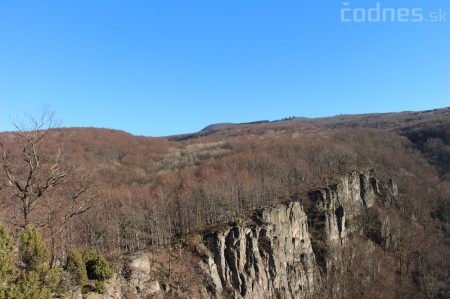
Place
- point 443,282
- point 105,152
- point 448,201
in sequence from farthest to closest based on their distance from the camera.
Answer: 1. point 105,152
2. point 448,201
3. point 443,282

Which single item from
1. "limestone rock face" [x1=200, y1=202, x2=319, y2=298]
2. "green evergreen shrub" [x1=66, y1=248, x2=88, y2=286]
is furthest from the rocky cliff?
"green evergreen shrub" [x1=66, y1=248, x2=88, y2=286]

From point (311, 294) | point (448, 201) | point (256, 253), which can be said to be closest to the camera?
point (256, 253)

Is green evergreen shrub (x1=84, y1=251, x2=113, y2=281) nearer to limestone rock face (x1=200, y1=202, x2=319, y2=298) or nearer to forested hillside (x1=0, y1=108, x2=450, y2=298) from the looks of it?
forested hillside (x1=0, y1=108, x2=450, y2=298)

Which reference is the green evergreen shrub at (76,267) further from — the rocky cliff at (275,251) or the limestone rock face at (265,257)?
the limestone rock face at (265,257)

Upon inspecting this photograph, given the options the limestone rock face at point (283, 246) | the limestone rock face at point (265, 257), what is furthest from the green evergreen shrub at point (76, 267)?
the limestone rock face at point (265, 257)

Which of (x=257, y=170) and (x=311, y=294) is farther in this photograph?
(x=257, y=170)

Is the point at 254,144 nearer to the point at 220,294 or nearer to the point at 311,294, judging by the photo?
the point at 311,294

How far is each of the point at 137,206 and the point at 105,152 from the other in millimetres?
86109

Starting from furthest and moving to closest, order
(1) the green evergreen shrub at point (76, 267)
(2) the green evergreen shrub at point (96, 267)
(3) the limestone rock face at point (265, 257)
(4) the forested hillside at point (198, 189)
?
(3) the limestone rock face at point (265, 257) → (4) the forested hillside at point (198, 189) → (2) the green evergreen shrub at point (96, 267) → (1) the green evergreen shrub at point (76, 267)

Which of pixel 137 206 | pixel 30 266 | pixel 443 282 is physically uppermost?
pixel 30 266

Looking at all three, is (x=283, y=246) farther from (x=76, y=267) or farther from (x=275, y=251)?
(x=76, y=267)

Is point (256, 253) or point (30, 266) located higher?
point (30, 266)

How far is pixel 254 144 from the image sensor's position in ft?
518

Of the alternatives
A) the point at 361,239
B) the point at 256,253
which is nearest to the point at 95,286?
the point at 256,253
